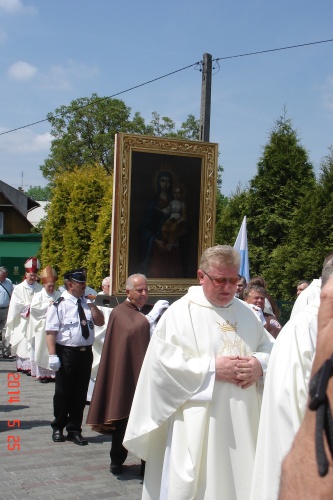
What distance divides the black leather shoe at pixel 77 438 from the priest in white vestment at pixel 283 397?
4.47 metres

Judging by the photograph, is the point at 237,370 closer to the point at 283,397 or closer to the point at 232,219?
the point at 283,397

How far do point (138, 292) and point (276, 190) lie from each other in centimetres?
895

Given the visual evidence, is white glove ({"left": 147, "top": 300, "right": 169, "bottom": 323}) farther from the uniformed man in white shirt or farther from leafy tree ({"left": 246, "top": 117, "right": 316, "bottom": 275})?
leafy tree ({"left": 246, "top": 117, "right": 316, "bottom": 275})

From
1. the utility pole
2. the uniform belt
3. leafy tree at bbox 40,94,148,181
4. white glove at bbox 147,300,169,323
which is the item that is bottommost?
the uniform belt

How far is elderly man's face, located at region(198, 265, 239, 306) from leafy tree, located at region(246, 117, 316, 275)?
10.1 m

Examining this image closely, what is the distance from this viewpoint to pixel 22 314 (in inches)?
489

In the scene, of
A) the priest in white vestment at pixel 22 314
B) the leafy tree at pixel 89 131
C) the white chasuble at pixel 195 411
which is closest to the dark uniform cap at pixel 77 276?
the white chasuble at pixel 195 411

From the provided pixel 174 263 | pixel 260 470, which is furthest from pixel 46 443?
pixel 260 470

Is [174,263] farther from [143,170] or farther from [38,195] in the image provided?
[38,195]

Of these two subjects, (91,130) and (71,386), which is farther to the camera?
(91,130)

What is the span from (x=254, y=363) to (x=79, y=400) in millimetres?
3801

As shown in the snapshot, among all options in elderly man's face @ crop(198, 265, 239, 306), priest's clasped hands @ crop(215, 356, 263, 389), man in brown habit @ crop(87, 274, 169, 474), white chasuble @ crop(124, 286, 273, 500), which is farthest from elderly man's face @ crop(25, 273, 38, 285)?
priest's clasped hands @ crop(215, 356, 263, 389)

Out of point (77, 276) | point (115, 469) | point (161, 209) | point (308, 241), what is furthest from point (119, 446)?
point (308, 241)

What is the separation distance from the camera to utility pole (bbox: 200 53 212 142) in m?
14.6
